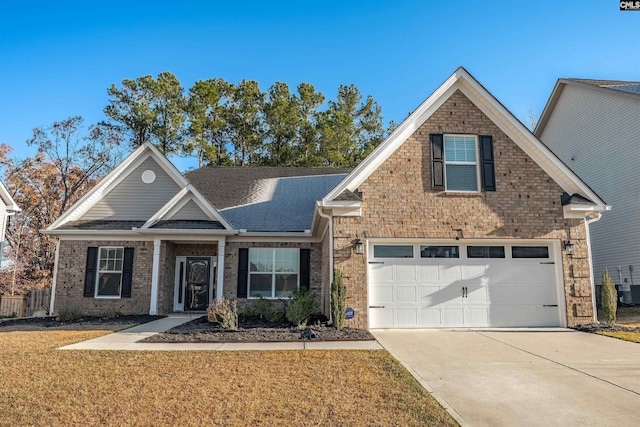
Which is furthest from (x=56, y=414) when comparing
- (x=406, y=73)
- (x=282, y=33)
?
(x=406, y=73)

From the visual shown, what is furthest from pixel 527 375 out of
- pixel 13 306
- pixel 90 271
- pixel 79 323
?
pixel 13 306

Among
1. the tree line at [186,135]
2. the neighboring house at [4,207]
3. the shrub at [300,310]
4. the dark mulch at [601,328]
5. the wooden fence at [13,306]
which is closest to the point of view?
the dark mulch at [601,328]

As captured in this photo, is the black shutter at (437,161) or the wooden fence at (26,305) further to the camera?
the wooden fence at (26,305)

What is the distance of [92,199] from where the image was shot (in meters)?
15.1

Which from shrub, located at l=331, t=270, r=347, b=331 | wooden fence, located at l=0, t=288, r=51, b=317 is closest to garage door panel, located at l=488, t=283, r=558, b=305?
shrub, located at l=331, t=270, r=347, b=331


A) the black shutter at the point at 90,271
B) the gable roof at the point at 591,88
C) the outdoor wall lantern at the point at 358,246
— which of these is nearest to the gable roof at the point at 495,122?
the outdoor wall lantern at the point at 358,246

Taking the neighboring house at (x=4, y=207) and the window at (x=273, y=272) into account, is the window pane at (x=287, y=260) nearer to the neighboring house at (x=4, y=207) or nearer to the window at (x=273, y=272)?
the window at (x=273, y=272)

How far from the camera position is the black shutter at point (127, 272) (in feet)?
46.2

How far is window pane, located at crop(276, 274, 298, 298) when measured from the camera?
14.4 m

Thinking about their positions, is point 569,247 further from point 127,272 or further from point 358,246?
point 127,272

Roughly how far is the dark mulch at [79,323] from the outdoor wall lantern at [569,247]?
11633mm

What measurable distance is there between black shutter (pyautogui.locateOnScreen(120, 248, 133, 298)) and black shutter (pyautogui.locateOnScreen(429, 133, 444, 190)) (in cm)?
1006

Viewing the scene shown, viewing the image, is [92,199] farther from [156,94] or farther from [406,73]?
[156,94]

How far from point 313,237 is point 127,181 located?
23.2 ft
